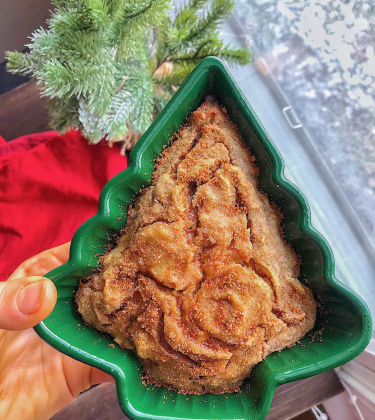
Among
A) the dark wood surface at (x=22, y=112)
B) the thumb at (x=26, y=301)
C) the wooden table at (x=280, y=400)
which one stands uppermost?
the dark wood surface at (x=22, y=112)

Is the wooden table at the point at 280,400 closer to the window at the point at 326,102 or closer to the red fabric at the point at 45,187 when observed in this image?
the window at the point at 326,102

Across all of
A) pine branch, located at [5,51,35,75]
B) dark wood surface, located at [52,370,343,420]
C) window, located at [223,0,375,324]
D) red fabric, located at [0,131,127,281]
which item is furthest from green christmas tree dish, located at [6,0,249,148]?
dark wood surface, located at [52,370,343,420]

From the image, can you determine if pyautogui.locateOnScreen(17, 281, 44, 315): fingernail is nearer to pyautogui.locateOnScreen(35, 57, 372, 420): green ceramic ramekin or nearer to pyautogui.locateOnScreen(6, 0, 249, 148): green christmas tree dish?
pyautogui.locateOnScreen(35, 57, 372, 420): green ceramic ramekin

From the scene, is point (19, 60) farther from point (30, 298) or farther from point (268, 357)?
point (268, 357)

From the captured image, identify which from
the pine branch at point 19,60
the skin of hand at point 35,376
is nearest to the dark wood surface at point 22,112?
the pine branch at point 19,60

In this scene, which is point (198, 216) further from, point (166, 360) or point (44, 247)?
point (44, 247)

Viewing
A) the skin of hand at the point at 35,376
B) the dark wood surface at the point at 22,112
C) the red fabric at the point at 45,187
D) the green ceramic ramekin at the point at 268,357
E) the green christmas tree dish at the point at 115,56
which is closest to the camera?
the green ceramic ramekin at the point at 268,357

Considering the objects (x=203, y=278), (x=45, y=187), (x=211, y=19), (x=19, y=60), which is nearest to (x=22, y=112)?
(x=45, y=187)

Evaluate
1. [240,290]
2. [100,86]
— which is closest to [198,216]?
[240,290]
